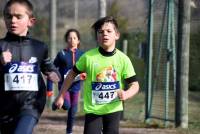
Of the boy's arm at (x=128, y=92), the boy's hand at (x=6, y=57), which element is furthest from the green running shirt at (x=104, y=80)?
the boy's hand at (x=6, y=57)

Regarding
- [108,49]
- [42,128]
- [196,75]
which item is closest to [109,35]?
[108,49]

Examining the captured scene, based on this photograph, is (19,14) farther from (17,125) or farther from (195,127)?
(195,127)

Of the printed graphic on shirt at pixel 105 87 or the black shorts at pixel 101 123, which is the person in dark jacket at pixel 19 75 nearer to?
the printed graphic on shirt at pixel 105 87

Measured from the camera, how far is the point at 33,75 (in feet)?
19.9

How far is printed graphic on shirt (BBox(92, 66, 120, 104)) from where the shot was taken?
6.60 m

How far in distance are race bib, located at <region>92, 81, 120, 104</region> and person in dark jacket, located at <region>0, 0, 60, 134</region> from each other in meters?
0.63

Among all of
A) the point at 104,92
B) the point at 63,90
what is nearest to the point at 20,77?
the point at 63,90

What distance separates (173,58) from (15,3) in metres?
5.87

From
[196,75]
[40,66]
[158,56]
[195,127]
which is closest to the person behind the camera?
[40,66]

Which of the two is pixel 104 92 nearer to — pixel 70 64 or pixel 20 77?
pixel 20 77

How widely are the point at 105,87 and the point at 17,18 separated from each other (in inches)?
50.8

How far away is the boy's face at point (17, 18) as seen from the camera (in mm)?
6000

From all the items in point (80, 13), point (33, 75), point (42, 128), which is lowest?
point (42, 128)

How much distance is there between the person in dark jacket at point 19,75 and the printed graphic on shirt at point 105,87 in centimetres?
63
